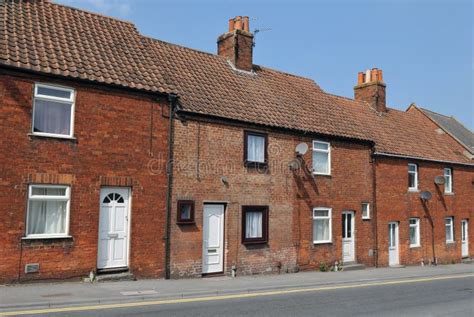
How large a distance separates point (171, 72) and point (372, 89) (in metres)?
13.9

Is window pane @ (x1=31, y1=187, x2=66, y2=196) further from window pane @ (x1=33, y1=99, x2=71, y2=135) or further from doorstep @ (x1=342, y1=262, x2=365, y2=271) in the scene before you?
doorstep @ (x1=342, y1=262, x2=365, y2=271)

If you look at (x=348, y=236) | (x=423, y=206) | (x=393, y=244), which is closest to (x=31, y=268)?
(x=348, y=236)

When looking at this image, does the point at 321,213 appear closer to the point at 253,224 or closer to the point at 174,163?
the point at 253,224

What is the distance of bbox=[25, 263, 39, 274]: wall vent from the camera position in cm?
1135

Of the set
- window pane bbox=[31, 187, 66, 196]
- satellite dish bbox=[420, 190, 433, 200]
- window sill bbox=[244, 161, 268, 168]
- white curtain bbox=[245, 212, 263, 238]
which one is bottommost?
white curtain bbox=[245, 212, 263, 238]

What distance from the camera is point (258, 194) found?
16.4 m

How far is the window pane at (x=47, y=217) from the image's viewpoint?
11.8 metres

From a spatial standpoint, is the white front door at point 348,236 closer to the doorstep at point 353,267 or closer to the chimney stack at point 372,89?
the doorstep at point 353,267

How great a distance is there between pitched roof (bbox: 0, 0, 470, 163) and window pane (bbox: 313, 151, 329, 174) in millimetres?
921

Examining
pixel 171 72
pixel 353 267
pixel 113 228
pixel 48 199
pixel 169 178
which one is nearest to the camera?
pixel 48 199

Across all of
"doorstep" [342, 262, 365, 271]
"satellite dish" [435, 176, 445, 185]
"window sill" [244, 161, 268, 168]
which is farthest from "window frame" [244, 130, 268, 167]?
"satellite dish" [435, 176, 445, 185]

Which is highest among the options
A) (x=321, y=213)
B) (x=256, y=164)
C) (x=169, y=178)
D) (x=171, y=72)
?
(x=171, y=72)

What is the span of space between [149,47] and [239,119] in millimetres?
4216

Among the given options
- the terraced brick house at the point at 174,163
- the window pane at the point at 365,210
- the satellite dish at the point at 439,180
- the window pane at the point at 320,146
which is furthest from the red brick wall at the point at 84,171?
the satellite dish at the point at 439,180
